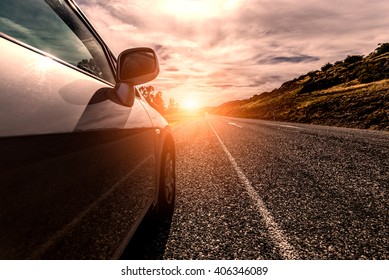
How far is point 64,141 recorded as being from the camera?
3.85 feet

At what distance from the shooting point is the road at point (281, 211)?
2.46 meters

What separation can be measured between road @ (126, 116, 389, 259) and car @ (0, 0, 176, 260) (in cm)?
81

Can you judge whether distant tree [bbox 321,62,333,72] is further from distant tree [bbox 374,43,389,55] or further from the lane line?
the lane line

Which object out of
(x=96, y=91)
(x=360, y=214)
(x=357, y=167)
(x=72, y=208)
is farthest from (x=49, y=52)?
(x=357, y=167)

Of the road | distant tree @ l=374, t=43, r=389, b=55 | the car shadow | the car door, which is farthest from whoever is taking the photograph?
distant tree @ l=374, t=43, r=389, b=55

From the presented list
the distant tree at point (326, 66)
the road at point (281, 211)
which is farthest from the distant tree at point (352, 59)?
the road at point (281, 211)

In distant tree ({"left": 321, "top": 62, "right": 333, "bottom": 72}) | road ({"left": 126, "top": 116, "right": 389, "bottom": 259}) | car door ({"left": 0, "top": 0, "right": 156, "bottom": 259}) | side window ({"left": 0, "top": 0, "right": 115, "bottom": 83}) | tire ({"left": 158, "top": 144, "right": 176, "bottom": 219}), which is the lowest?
road ({"left": 126, "top": 116, "right": 389, "bottom": 259})

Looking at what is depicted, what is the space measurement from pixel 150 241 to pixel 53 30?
1.91 m

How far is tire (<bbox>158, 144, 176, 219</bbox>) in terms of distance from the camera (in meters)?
3.01

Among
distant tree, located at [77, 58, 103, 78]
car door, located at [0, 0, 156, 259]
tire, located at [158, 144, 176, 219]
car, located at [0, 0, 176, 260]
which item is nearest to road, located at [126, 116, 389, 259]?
tire, located at [158, 144, 176, 219]

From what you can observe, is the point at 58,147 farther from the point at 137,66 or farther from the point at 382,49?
the point at 382,49

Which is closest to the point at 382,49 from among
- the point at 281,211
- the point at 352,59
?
the point at 352,59

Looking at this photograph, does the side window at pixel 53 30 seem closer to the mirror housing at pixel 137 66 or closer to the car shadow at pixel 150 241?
the mirror housing at pixel 137 66

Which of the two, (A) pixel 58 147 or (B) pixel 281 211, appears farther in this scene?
(B) pixel 281 211
